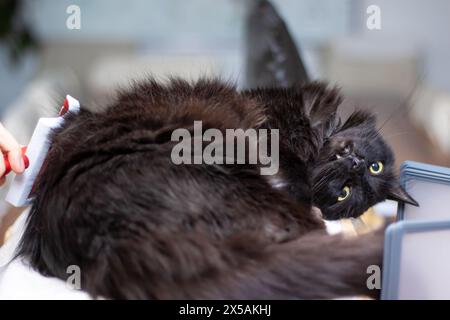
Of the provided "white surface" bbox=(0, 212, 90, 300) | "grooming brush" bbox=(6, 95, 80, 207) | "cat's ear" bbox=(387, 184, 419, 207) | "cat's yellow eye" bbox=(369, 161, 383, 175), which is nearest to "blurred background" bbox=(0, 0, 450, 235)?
"cat's yellow eye" bbox=(369, 161, 383, 175)

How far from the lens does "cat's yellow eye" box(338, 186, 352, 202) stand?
1240 millimetres

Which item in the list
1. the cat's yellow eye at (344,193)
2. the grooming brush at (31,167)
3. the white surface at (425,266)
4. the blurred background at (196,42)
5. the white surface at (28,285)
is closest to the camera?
the white surface at (425,266)

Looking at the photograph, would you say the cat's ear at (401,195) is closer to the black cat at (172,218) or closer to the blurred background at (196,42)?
the black cat at (172,218)

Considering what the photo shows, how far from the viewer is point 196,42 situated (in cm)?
431

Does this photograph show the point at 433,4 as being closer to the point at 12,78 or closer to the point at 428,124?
the point at 428,124

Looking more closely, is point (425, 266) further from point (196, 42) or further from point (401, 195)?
point (196, 42)

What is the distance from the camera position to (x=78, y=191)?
33.5 inches

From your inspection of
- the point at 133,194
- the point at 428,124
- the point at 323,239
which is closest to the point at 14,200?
the point at 133,194

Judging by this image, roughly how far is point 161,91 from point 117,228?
1.39 feet

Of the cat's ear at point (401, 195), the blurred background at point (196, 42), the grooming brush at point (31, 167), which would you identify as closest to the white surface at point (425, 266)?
the cat's ear at point (401, 195)

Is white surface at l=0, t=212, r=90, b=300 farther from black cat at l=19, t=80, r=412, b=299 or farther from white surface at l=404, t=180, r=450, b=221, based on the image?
white surface at l=404, t=180, r=450, b=221

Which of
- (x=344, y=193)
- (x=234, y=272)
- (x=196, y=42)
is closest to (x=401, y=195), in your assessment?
(x=344, y=193)

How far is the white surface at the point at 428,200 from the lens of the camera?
0.92 metres

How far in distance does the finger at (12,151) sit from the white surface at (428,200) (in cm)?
74
